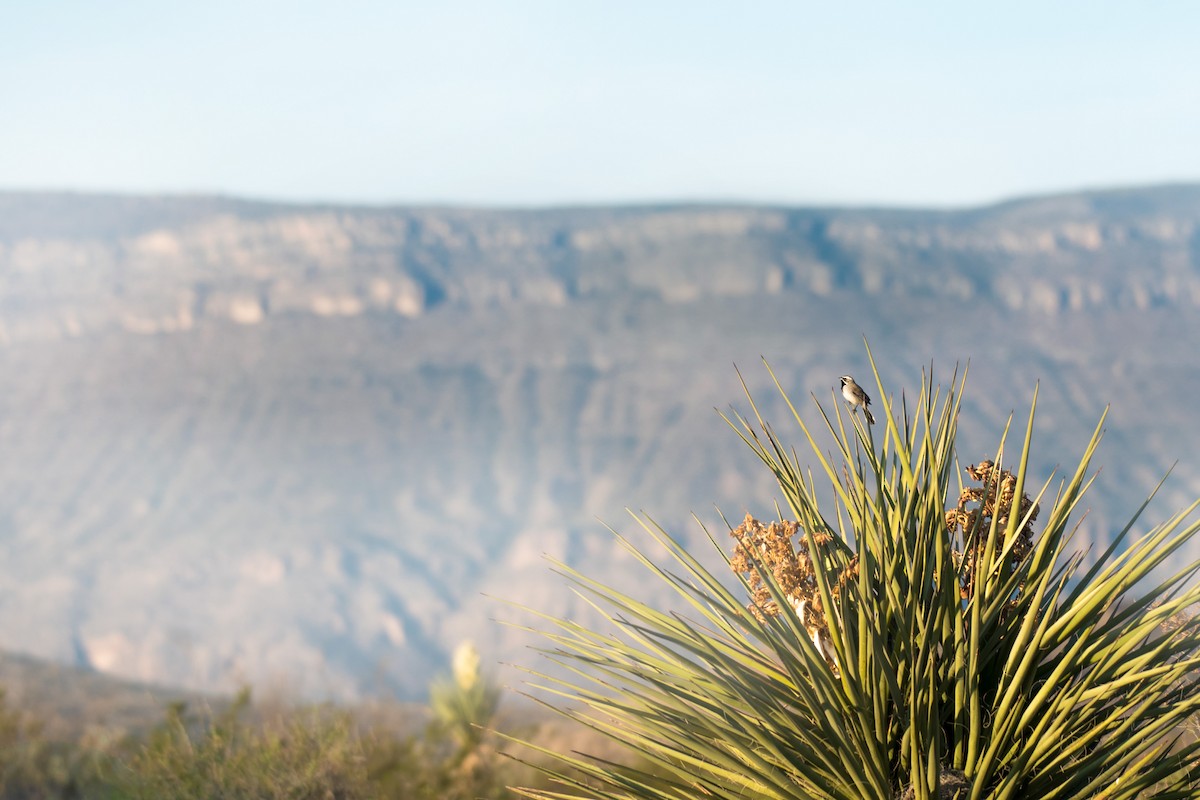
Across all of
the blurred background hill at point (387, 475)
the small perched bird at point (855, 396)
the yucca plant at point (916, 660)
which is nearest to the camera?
the yucca plant at point (916, 660)

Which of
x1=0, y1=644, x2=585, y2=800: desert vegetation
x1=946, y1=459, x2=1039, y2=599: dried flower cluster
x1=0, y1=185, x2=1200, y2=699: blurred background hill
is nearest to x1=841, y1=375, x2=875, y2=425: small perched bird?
x1=946, y1=459, x2=1039, y2=599: dried flower cluster

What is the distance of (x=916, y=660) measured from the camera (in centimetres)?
430

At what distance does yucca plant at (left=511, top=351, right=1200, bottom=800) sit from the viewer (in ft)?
13.3

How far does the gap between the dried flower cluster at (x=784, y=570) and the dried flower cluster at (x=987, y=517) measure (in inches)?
15.6

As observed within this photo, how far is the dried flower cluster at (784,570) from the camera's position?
177 inches

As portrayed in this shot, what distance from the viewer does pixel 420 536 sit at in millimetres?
178750

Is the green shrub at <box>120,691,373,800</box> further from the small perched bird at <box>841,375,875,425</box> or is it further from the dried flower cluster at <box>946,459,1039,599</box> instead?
the dried flower cluster at <box>946,459,1039,599</box>

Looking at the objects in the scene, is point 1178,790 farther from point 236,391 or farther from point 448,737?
point 236,391

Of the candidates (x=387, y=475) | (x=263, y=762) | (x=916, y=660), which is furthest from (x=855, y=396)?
(x=387, y=475)

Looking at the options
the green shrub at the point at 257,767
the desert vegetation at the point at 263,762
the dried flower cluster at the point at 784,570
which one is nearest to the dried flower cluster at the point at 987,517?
the dried flower cluster at the point at 784,570

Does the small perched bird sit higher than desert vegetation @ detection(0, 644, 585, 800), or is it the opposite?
the small perched bird

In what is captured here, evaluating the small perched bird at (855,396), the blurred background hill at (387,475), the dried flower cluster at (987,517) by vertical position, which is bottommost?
the dried flower cluster at (987,517)

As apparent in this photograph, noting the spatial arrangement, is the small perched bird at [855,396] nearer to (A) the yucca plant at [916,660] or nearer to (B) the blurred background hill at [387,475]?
(A) the yucca plant at [916,660]

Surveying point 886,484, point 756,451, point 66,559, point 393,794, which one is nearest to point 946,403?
point 886,484
